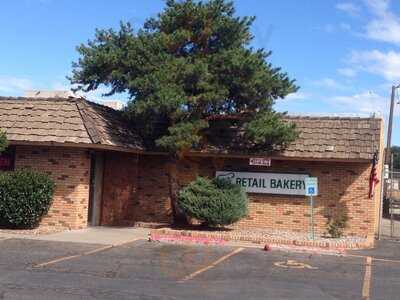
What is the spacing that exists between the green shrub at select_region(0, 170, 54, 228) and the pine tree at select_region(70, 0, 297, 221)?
3.70 metres

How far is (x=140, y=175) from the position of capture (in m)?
23.2

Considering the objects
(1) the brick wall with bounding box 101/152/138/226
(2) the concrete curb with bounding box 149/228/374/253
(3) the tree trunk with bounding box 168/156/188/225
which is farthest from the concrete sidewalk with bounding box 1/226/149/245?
(1) the brick wall with bounding box 101/152/138/226

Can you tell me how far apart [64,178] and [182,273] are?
8200 mm

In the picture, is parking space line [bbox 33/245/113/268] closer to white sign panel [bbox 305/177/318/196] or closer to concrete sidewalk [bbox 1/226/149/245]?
concrete sidewalk [bbox 1/226/149/245]

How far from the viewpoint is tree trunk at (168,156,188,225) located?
829 inches

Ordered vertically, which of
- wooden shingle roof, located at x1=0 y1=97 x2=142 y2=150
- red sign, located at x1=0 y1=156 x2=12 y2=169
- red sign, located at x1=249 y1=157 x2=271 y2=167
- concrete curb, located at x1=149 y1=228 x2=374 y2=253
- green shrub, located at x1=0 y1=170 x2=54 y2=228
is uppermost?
wooden shingle roof, located at x1=0 y1=97 x2=142 y2=150

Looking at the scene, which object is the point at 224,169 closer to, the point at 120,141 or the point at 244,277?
the point at 120,141

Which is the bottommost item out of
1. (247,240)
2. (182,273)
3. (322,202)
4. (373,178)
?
(182,273)

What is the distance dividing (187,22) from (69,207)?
6654mm

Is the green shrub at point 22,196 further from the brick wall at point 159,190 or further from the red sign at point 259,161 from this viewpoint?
the red sign at point 259,161

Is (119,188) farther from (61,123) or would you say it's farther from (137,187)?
(61,123)

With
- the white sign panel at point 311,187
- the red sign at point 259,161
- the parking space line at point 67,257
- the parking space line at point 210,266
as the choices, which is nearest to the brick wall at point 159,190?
the red sign at point 259,161

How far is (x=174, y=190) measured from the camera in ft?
70.0

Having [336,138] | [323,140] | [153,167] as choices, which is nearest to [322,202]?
[323,140]
